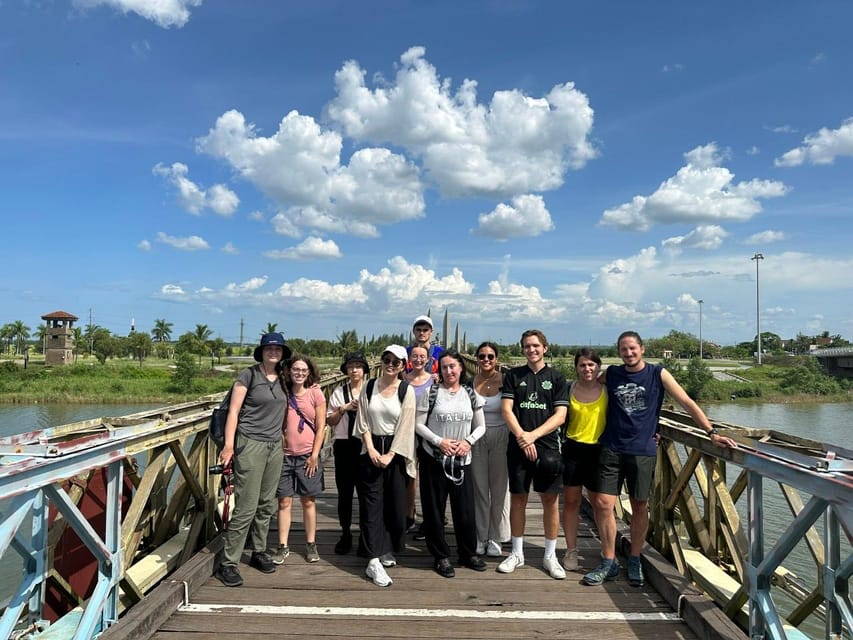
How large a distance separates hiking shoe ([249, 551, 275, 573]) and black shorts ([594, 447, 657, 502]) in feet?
6.68

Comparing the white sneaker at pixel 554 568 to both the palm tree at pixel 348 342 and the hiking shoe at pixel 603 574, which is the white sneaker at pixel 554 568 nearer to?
the hiking shoe at pixel 603 574

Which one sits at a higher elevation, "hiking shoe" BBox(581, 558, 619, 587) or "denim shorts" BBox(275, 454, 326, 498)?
"denim shorts" BBox(275, 454, 326, 498)

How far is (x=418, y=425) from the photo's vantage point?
3480 mm

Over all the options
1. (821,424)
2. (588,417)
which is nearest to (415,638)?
(588,417)

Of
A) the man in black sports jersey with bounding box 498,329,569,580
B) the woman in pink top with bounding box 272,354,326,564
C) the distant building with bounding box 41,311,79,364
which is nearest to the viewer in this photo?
the man in black sports jersey with bounding box 498,329,569,580

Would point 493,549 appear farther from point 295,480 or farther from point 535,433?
point 295,480

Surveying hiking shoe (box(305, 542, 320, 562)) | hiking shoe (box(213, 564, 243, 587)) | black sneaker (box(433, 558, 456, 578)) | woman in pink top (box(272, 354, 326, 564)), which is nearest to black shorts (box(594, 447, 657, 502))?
black sneaker (box(433, 558, 456, 578))

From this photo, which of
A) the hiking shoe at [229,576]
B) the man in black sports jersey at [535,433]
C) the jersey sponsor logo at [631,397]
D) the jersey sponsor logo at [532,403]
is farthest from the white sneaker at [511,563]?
the hiking shoe at [229,576]

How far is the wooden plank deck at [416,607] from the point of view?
2.79m

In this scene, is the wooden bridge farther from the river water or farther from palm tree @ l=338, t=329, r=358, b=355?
palm tree @ l=338, t=329, r=358, b=355

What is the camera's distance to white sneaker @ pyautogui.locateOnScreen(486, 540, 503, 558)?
12.2 feet

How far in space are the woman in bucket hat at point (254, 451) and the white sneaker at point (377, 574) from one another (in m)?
0.62

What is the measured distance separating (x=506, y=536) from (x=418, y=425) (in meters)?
1.07

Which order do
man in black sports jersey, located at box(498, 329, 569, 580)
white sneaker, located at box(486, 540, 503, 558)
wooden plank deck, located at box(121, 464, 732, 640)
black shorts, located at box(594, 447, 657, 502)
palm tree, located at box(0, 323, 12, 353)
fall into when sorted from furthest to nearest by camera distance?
palm tree, located at box(0, 323, 12, 353)
white sneaker, located at box(486, 540, 503, 558)
man in black sports jersey, located at box(498, 329, 569, 580)
black shorts, located at box(594, 447, 657, 502)
wooden plank deck, located at box(121, 464, 732, 640)
